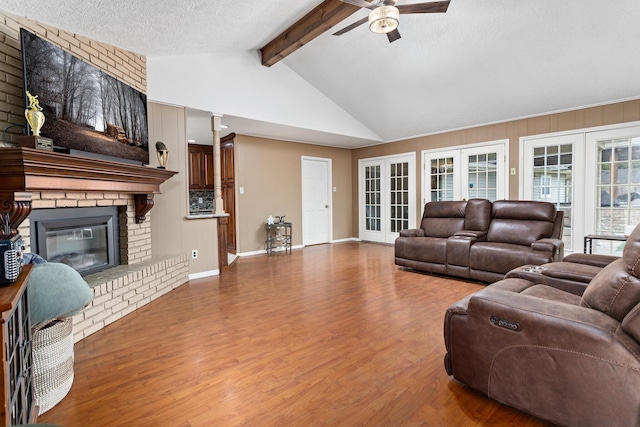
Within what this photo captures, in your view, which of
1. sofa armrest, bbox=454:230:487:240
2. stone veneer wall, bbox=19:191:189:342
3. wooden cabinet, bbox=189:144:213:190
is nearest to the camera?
stone veneer wall, bbox=19:191:189:342

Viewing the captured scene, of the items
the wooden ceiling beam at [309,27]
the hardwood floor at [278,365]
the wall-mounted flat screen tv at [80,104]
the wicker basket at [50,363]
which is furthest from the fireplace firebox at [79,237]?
the wooden ceiling beam at [309,27]

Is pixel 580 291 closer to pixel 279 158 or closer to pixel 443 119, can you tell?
pixel 443 119

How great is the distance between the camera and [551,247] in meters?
3.43

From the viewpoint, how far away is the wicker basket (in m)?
1.58

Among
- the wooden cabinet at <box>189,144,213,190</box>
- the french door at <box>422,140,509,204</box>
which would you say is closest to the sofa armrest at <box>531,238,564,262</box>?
the french door at <box>422,140,509,204</box>

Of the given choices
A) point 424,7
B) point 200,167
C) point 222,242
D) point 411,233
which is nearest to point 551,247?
point 411,233

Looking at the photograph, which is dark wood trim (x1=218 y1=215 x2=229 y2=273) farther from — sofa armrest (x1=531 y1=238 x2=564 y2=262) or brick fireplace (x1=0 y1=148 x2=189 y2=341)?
sofa armrest (x1=531 y1=238 x2=564 y2=262)

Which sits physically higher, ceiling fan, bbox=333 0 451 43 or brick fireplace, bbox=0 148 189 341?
ceiling fan, bbox=333 0 451 43

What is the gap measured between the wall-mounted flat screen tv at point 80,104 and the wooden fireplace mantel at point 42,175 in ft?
0.79

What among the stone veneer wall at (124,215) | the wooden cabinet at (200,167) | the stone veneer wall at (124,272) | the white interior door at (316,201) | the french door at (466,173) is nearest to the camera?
the stone veneer wall at (124,272)

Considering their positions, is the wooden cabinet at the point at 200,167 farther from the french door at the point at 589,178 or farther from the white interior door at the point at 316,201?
the french door at the point at 589,178

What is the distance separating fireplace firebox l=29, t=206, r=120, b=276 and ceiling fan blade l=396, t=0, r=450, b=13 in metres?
3.41

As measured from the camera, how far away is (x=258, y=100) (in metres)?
4.89

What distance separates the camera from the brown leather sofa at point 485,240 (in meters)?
3.63
